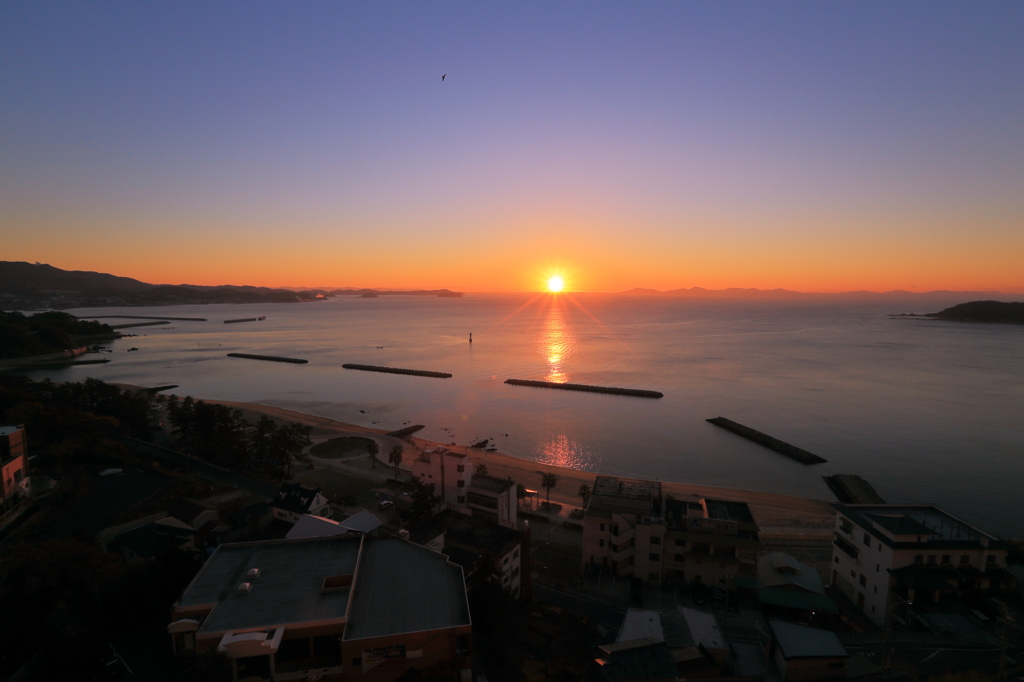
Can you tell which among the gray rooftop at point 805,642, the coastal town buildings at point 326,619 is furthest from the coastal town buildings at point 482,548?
the gray rooftop at point 805,642

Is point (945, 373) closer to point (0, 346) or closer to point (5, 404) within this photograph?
point (5, 404)

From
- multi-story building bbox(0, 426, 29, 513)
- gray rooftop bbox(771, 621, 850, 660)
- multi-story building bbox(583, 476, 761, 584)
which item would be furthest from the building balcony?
multi-story building bbox(0, 426, 29, 513)

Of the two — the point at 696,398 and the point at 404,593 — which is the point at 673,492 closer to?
the point at 404,593

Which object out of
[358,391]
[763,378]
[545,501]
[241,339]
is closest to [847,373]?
[763,378]

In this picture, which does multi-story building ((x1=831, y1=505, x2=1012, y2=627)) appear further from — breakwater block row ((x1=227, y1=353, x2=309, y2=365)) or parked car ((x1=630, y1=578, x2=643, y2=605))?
breakwater block row ((x1=227, y1=353, x2=309, y2=365))

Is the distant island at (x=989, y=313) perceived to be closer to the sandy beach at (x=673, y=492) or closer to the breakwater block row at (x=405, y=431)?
the sandy beach at (x=673, y=492)
